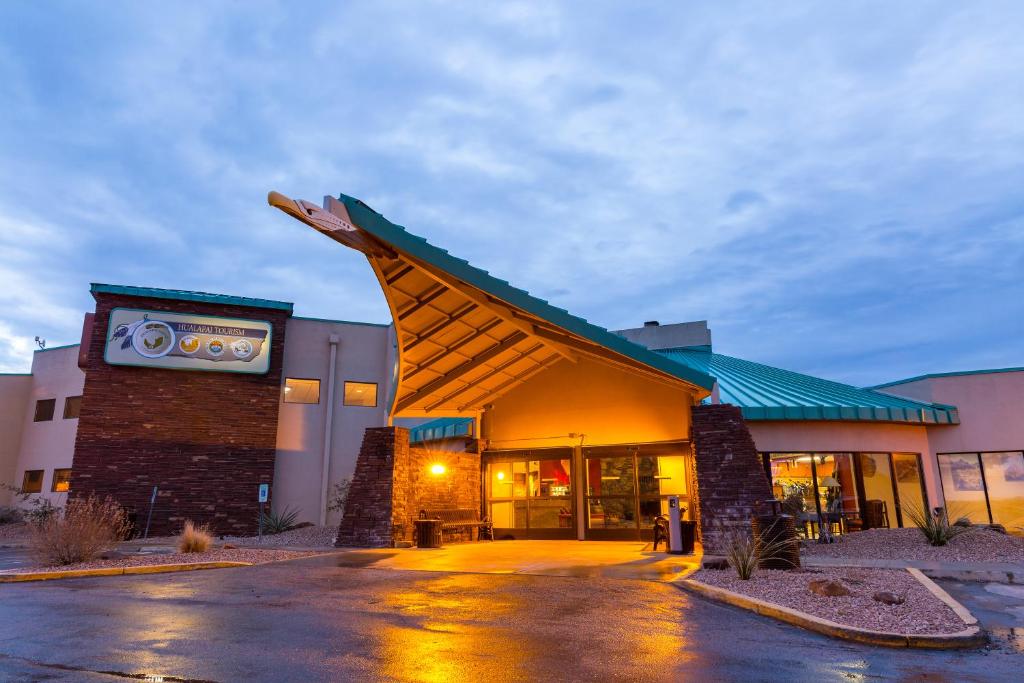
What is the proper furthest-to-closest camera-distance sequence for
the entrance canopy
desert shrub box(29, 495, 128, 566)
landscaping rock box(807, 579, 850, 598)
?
the entrance canopy, desert shrub box(29, 495, 128, 566), landscaping rock box(807, 579, 850, 598)

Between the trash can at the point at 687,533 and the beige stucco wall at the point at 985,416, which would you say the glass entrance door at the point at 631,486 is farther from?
the beige stucco wall at the point at 985,416

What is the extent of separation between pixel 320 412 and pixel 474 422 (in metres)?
7.76

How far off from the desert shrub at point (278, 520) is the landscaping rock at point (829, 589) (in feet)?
62.7

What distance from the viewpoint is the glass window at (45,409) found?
28984 mm

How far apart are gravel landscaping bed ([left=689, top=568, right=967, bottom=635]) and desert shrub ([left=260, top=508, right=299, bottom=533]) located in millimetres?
16672

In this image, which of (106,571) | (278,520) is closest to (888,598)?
(106,571)

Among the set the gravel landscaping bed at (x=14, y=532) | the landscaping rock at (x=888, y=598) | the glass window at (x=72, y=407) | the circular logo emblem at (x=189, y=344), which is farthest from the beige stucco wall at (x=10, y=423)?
the landscaping rock at (x=888, y=598)

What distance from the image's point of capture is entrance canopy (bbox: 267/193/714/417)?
12758mm

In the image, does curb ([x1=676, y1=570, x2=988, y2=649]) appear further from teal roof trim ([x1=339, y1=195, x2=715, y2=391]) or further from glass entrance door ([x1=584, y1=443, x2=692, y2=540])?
glass entrance door ([x1=584, y1=443, x2=692, y2=540])

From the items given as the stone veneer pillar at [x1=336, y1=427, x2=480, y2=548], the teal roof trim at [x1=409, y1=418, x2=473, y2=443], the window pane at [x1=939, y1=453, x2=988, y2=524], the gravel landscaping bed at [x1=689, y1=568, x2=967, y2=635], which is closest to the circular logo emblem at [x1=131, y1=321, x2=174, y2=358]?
the teal roof trim at [x1=409, y1=418, x2=473, y2=443]

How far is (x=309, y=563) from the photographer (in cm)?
1307

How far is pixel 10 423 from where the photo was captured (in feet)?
95.5

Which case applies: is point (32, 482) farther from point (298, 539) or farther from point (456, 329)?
point (456, 329)

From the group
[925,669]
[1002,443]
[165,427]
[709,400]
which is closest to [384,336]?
[165,427]
